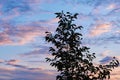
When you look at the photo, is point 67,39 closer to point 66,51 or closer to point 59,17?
point 66,51

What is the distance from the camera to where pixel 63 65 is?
1530 centimetres

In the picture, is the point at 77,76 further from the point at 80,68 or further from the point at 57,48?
the point at 57,48

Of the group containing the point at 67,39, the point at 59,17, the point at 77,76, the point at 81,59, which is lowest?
the point at 77,76

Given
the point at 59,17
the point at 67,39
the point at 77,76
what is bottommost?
the point at 77,76

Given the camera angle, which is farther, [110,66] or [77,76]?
[110,66]

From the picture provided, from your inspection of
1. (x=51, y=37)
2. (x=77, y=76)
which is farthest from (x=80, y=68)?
(x=51, y=37)

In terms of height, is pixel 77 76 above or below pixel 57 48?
below

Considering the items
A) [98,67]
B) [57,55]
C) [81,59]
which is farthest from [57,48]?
[98,67]

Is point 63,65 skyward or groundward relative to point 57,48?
groundward

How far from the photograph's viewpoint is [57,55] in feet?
51.8

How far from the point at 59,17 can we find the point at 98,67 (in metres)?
4.20

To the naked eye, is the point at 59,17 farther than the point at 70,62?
Yes

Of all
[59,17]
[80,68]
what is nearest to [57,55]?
[80,68]

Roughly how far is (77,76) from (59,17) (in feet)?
13.9
